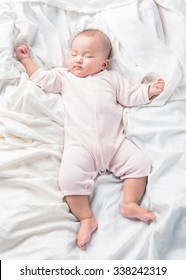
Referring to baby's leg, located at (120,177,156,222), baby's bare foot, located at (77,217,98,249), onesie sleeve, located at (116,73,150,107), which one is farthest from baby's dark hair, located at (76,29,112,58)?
baby's bare foot, located at (77,217,98,249)

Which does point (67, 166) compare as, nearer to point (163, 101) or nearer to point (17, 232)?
point (17, 232)

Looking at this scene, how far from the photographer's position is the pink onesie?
121 centimetres

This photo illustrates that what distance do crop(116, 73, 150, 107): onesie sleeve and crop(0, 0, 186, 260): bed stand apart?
0.03 metres

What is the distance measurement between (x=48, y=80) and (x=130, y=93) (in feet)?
0.92

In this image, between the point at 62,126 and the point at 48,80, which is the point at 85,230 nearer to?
the point at 62,126

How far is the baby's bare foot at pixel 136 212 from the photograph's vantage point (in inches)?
44.6

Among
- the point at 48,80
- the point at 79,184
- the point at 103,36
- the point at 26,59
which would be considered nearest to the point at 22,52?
the point at 26,59

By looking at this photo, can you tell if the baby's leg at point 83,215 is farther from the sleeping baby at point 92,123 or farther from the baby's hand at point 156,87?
the baby's hand at point 156,87

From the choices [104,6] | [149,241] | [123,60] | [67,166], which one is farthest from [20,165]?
[104,6]

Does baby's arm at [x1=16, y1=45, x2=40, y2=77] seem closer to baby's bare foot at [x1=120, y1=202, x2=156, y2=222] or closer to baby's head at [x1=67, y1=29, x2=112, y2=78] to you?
baby's head at [x1=67, y1=29, x2=112, y2=78]

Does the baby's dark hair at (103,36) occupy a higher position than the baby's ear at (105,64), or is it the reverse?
the baby's dark hair at (103,36)

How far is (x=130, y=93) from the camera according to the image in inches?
54.4

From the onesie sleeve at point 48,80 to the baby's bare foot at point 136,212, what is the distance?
0.48m

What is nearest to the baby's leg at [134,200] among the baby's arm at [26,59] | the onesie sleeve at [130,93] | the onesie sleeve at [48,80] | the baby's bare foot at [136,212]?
the baby's bare foot at [136,212]
